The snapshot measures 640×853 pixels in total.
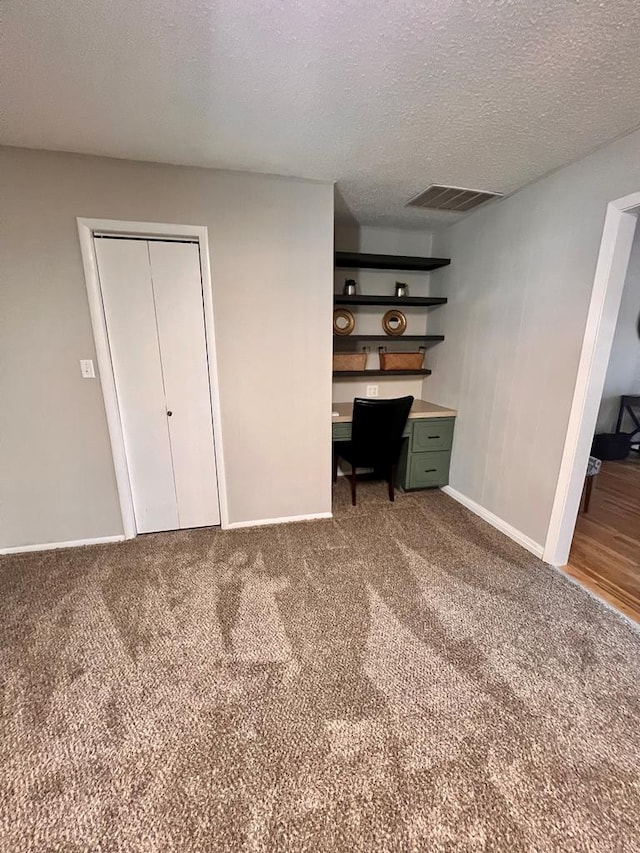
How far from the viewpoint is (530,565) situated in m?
2.20

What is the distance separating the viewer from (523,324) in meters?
2.35

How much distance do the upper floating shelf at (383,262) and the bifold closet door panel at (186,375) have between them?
123 centimetres

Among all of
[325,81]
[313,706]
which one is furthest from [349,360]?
[313,706]

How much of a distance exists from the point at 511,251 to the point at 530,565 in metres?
2.11

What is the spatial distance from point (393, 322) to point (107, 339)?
242cm

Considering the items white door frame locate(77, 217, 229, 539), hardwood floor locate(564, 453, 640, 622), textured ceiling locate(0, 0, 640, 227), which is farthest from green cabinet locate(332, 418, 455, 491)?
textured ceiling locate(0, 0, 640, 227)

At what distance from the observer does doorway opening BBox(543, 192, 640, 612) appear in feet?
5.78

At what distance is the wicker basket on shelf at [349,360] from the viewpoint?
319 cm

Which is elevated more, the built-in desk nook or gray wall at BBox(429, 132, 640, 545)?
gray wall at BBox(429, 132, 640, 545)

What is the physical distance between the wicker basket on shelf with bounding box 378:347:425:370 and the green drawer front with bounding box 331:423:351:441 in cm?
86

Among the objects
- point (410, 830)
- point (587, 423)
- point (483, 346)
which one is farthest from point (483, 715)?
point (483, 346)

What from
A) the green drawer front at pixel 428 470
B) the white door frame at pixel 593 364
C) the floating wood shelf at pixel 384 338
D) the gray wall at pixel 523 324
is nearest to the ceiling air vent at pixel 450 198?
the gray wall at pixel 523 324

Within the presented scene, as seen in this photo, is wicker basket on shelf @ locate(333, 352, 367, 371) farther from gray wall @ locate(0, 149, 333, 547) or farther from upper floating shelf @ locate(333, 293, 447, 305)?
gray wall @ locate(0, 149, 333, 547)

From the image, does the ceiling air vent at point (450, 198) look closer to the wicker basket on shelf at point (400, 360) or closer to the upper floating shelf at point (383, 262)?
A: the upper floating shelf at point (383, 262)
